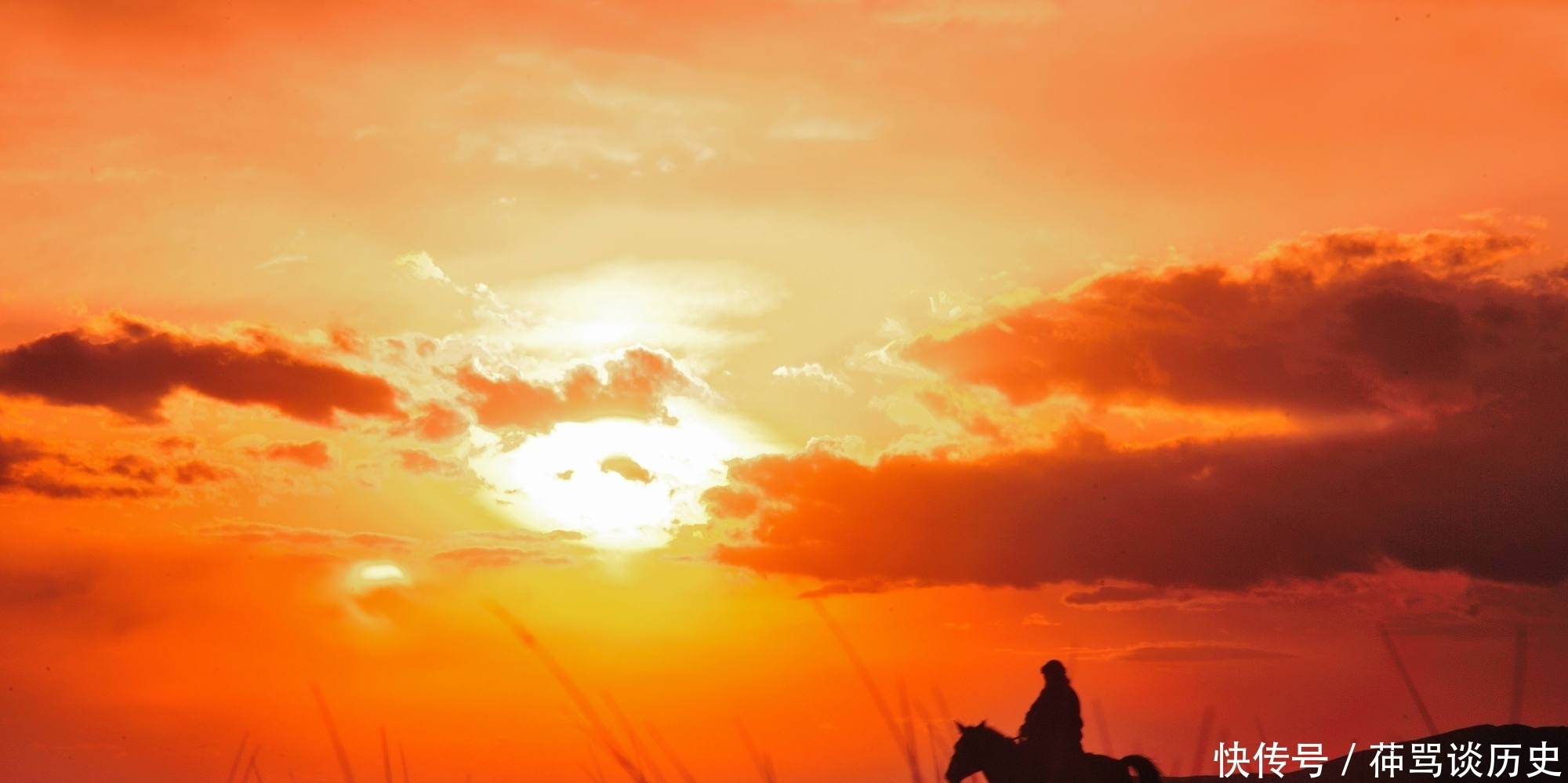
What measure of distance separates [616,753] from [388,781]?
1.73m

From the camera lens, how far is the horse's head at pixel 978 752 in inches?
848

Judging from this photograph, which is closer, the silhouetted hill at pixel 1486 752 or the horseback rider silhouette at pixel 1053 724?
the horseback rider silhouette at pixel 1053 724

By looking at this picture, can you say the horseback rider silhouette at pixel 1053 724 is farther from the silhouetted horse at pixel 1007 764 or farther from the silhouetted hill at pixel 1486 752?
the silhouetted hill at pixel 1486 752

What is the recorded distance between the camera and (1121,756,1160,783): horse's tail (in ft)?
69.1

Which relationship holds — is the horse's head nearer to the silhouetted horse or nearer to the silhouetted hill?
the silhouetted horse

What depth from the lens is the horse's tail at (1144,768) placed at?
2105cm

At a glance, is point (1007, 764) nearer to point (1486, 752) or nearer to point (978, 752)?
point (978, 752)

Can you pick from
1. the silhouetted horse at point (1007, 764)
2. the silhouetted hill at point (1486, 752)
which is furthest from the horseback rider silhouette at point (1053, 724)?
the silhouetted hill at point (1486, 752)

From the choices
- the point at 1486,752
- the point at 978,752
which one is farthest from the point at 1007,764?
the point at 1486,752

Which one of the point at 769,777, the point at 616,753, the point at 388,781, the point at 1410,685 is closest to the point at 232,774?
the point at 388,781

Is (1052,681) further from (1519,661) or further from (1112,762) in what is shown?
(1519,661)

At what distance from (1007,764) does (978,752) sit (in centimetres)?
56

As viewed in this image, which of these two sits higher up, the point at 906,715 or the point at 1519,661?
the point at 1519,661

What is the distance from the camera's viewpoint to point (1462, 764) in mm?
30609
